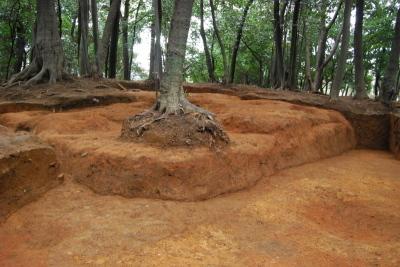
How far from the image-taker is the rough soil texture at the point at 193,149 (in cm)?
505

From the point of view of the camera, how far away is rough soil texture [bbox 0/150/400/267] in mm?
3635

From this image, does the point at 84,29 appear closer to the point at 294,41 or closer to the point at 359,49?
the point at 294,41

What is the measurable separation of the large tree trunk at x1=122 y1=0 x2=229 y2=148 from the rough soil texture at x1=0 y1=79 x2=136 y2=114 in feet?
10.4

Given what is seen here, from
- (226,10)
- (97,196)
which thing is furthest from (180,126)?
(226,10)

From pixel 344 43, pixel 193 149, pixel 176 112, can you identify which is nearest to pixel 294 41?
pixel 344 43

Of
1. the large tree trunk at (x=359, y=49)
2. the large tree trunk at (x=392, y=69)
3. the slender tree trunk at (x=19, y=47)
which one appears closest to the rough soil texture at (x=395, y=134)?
the large tree trunk at (x=392, y=69)

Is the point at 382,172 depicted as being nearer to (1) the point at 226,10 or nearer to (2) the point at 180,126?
(2) the point at 180,126

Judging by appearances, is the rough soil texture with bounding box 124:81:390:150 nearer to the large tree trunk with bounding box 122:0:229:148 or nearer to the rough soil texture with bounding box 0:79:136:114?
the rough soil texture with bounding box 0:79:136:114

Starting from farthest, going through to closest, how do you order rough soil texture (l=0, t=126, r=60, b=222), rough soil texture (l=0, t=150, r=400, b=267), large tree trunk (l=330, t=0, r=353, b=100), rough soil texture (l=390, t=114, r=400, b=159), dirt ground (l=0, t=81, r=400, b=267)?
large tree trunk (l=330, t=0, r=353, b=100)
rough soil texture (l=390, t=114, r=400, b=159)
rough soil texture (l=0, t=126, r=60, b=222)
dirt ground (l=0, t=81, r=400, b=267)
rough soil texture (l=0, t=150, r=400, b=267)

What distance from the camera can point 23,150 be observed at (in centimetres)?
478

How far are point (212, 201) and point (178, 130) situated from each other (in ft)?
3.96

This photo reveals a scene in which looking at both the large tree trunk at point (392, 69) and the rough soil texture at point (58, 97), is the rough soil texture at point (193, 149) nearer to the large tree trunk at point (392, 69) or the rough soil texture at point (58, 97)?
the rough soil texture at point (58, 97)

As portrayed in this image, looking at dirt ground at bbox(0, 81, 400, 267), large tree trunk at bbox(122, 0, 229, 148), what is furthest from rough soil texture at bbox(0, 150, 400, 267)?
large tree trunk at bbox(122, 0, 229, 148)

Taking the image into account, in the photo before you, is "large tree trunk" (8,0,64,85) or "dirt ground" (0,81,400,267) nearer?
"dirt ground" (0,81,400,267)
